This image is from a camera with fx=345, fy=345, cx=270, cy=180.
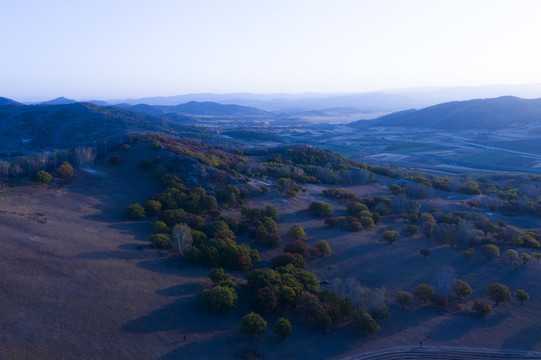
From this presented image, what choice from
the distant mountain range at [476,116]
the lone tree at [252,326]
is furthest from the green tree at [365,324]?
the distant mountain range at [476,116]

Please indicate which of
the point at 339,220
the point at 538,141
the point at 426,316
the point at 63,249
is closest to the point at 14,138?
the point at 63,249

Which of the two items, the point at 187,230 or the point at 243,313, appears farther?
the point at 187,230

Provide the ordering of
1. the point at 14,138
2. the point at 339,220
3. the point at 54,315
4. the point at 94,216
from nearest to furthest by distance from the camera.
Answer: the point at 54,315 → the point at 94,216 → the point at 339,220 → the point at 14,138

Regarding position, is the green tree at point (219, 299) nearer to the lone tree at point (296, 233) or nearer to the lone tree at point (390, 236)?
the lone tree at point (296, 233)

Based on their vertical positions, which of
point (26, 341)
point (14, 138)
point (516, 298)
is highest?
point (14, 138)

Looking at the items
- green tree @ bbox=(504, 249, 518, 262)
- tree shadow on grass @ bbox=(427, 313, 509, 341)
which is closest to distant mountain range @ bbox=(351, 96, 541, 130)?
green tree @ bbox=(504, 249, 518, 262)

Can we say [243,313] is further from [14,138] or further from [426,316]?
[14,138]
